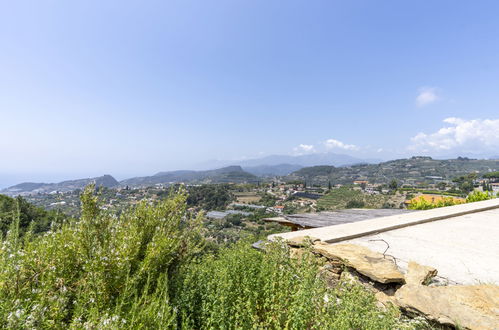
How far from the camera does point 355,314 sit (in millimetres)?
1529

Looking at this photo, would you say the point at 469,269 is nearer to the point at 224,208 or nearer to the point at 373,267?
the point at 373,267

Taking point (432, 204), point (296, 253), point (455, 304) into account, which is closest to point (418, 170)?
point (432, 204)

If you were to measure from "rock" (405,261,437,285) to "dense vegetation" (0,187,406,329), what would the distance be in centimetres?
61

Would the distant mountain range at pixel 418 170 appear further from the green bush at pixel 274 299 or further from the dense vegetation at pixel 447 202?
the green bush at pixel 274 299

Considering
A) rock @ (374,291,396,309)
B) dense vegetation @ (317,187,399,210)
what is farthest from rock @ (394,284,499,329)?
dense vegetation @ (317,187,399,210)

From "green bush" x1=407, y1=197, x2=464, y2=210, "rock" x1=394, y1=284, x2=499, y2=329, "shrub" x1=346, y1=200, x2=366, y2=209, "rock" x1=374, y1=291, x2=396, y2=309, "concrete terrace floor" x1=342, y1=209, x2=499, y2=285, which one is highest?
"rock" x1=394, y1=284, x2=499, y2=329

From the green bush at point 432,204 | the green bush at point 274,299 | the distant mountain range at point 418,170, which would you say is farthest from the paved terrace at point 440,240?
the distant mountain range at point 418,170

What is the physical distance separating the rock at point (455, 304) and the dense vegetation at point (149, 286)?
38cm

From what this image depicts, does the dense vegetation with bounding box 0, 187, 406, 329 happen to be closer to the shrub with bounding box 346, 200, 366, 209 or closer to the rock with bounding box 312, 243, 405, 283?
the rock with bounding box 312, 243, 405, 283

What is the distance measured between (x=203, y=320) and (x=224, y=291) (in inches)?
11.2

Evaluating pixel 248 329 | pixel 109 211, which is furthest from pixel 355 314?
pixel 109 211

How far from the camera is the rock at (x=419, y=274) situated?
2.00 metres

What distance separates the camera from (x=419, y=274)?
2.06 meters

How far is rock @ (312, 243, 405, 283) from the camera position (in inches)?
82.3
